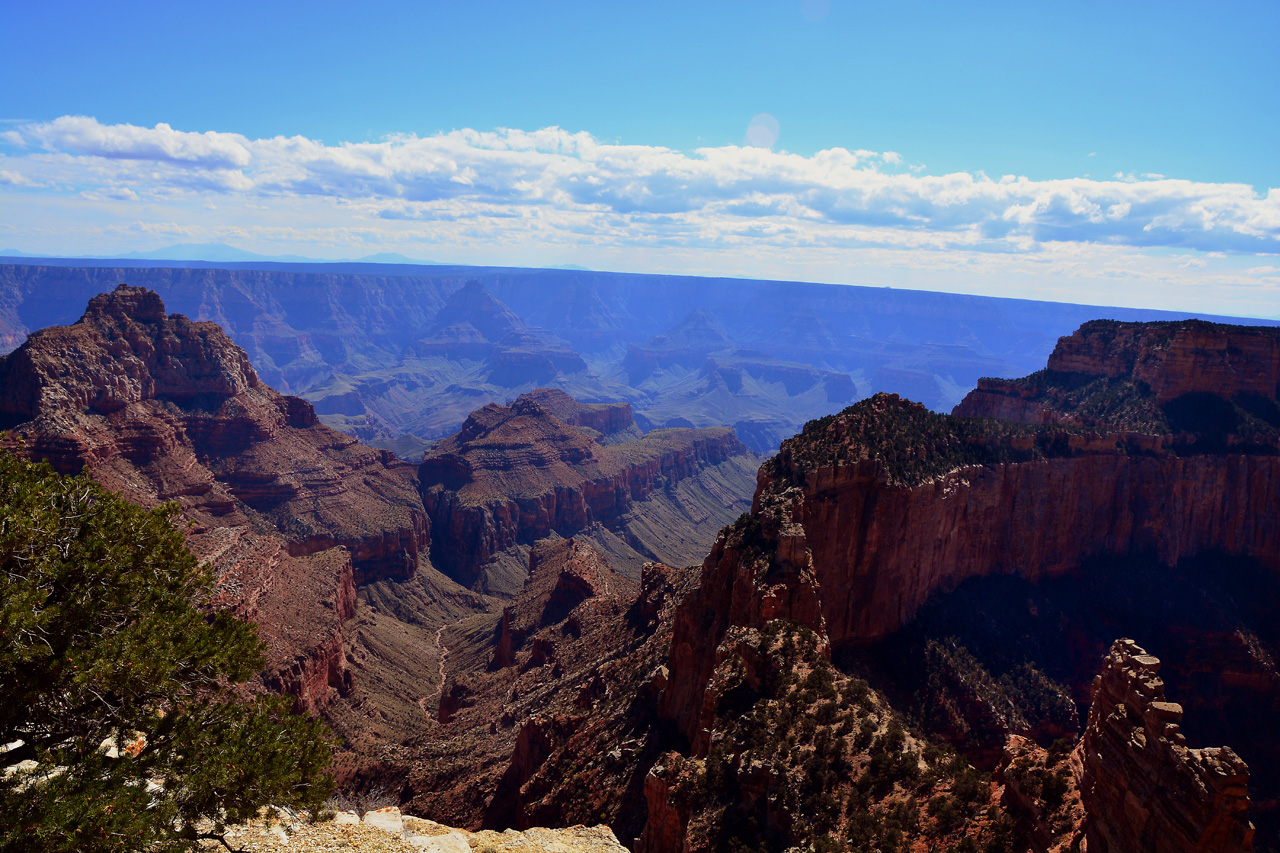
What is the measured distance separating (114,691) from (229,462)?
324ft

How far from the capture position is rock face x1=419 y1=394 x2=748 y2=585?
126m

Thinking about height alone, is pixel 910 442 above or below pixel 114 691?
above

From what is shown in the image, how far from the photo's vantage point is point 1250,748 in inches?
1903

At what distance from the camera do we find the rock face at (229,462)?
67438 millimetres

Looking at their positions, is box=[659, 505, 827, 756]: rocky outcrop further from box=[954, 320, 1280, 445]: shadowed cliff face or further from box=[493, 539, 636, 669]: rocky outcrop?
box=[954, 320, 1280, 445]: shadowed cliff face

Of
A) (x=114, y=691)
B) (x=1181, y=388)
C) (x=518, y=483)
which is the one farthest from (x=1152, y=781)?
(x=518, y=483)

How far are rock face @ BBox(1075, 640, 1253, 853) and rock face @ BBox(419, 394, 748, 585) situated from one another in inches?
4338

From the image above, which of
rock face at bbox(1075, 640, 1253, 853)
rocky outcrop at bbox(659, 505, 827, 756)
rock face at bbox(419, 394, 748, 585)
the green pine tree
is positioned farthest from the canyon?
rock face at bbox(419, 394, 748, 585)

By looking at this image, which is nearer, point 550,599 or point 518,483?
point 550,599

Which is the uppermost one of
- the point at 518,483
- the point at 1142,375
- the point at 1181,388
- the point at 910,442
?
the point at 1142,375

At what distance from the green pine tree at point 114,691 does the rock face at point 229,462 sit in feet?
140

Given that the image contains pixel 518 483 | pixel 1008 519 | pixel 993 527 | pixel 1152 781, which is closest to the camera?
pixel 1152 781

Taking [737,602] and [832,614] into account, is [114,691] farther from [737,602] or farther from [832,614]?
[832,614]

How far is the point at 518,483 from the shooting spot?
143 meters
